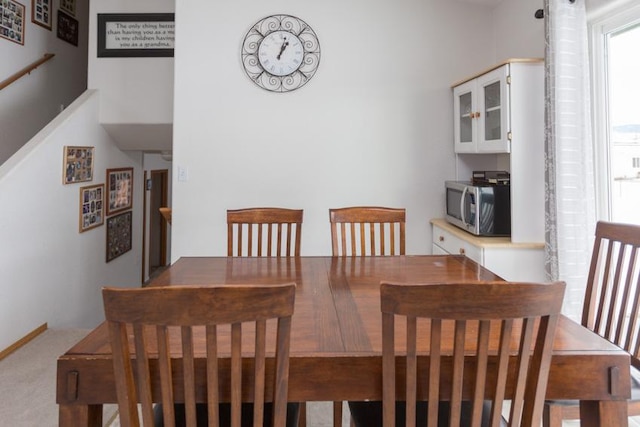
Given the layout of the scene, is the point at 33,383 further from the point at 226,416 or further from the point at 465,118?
the point at 465,118

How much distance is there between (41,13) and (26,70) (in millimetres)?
706

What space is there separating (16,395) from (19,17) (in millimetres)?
3477

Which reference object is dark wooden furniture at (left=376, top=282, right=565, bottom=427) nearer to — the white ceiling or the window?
the window

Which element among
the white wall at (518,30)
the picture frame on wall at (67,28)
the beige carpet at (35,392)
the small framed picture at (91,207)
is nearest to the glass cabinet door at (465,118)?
the white wall at (518,30)

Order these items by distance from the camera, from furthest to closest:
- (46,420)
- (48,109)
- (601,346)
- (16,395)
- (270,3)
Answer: (48,109) → (270,3) → (16,395) → (46,420) → (601,346)

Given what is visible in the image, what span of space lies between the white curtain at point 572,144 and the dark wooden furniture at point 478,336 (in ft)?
5.04

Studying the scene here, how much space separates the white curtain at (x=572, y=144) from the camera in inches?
88.8

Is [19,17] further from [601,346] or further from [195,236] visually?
[601,346]

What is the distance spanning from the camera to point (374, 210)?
233cm

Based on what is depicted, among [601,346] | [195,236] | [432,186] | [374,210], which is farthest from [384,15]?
[601,346]

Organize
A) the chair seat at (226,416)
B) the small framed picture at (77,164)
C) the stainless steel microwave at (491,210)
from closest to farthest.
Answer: the chair seat at (226,416), the stainless steel microwave at (491,210), the small framed picture at (77,164)

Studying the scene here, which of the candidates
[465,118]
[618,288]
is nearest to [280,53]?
[465,118]

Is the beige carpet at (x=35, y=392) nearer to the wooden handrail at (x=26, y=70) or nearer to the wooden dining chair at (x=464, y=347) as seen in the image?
the wooden dining chair at (x=464, y=347)

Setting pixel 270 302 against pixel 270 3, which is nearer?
pixel 270 302
